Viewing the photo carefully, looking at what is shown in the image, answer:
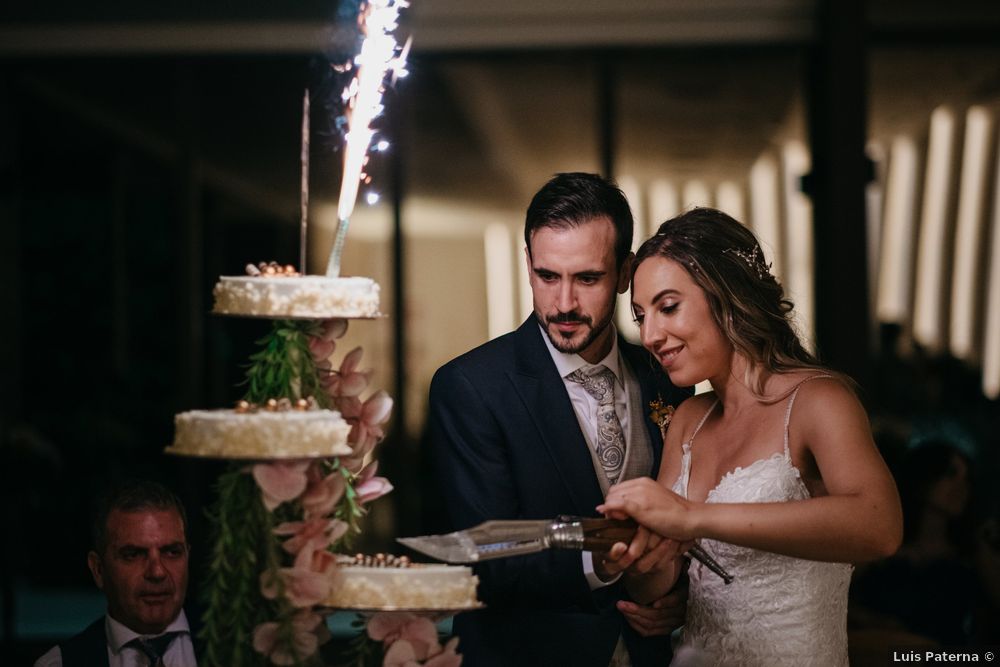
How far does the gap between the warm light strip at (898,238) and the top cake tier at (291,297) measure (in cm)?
526

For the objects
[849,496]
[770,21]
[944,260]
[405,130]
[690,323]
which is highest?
[770,21]

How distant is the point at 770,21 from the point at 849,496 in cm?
499

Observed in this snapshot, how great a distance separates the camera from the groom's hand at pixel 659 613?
306 cm

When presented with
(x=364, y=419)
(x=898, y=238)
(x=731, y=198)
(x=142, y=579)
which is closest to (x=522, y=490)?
(x=364, y=419)

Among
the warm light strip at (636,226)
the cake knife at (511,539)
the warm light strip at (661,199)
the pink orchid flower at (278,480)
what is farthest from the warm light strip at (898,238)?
the pink orchid flower at (278,480)

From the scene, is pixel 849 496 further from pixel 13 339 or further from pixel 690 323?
pixel 13 339

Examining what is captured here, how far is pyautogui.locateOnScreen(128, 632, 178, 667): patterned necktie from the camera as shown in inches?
131

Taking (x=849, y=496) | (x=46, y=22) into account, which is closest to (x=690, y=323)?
(x=849, y=496)

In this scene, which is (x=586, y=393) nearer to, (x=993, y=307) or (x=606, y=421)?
(x=606, y=421)

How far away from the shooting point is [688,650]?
121 inches

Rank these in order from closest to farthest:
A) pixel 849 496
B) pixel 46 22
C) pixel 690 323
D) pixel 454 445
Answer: pixel 849 496 < pixel 690 323 < pixel 454 445 < pixel 46 22

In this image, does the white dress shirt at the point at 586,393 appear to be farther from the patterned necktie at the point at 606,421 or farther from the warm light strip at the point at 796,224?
the warm light strip at the point at 796,224

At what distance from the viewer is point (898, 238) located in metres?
7.18

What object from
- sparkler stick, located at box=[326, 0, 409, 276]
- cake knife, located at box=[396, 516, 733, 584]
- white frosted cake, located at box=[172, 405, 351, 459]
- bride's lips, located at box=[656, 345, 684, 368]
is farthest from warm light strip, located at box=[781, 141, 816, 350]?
white frosted cake, located at box=[172, 405, 351, 459]
